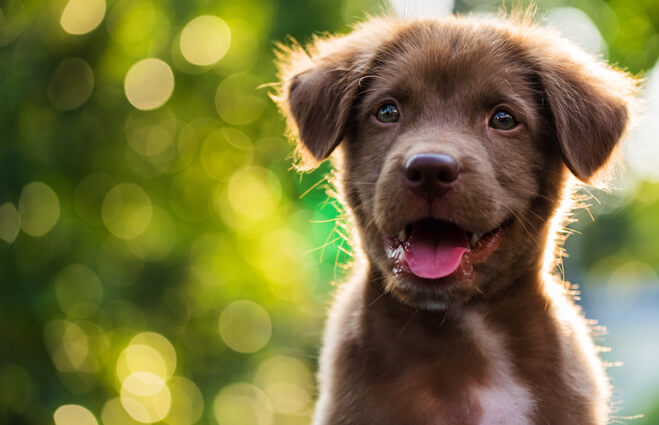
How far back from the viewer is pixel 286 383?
9227 mm

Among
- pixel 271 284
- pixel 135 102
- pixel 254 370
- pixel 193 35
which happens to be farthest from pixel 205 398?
pixel 193 35

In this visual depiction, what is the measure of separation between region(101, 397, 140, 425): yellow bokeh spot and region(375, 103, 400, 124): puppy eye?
536 cm

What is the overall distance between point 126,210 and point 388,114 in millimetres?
4973

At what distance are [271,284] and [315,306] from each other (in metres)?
0.70

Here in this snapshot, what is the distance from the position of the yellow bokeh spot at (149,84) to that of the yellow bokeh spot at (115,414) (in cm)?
317

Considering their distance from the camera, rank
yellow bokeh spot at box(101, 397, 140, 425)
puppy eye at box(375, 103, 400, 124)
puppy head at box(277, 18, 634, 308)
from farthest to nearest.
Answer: yellow bokeh spot at box(101, 397, 140, 425) → puppy eye at box(375, 103, 400, 124) → puppy head at box(277, 18, 634, 308)

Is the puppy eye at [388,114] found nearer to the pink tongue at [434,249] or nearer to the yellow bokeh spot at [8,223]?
the pink tongue at [434,249]

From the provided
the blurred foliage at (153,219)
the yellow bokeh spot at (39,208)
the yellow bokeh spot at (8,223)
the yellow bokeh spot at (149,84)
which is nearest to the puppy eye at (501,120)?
the blurred foliage at (153,219)

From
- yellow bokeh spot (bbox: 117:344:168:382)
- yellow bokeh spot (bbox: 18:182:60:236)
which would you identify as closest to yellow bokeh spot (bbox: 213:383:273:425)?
yellow bokeh spot (bbox: 117:344:168:382)

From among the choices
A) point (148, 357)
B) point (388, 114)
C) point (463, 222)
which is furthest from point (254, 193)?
point (463, 222)

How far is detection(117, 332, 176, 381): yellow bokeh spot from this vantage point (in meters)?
8.08

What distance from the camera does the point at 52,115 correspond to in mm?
7660

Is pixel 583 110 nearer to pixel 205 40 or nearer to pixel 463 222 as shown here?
pixel 463 222

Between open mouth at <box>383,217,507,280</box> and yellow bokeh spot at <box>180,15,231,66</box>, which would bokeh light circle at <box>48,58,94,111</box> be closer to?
yellow bokeh spot at <box>180,15,231,66</box>
